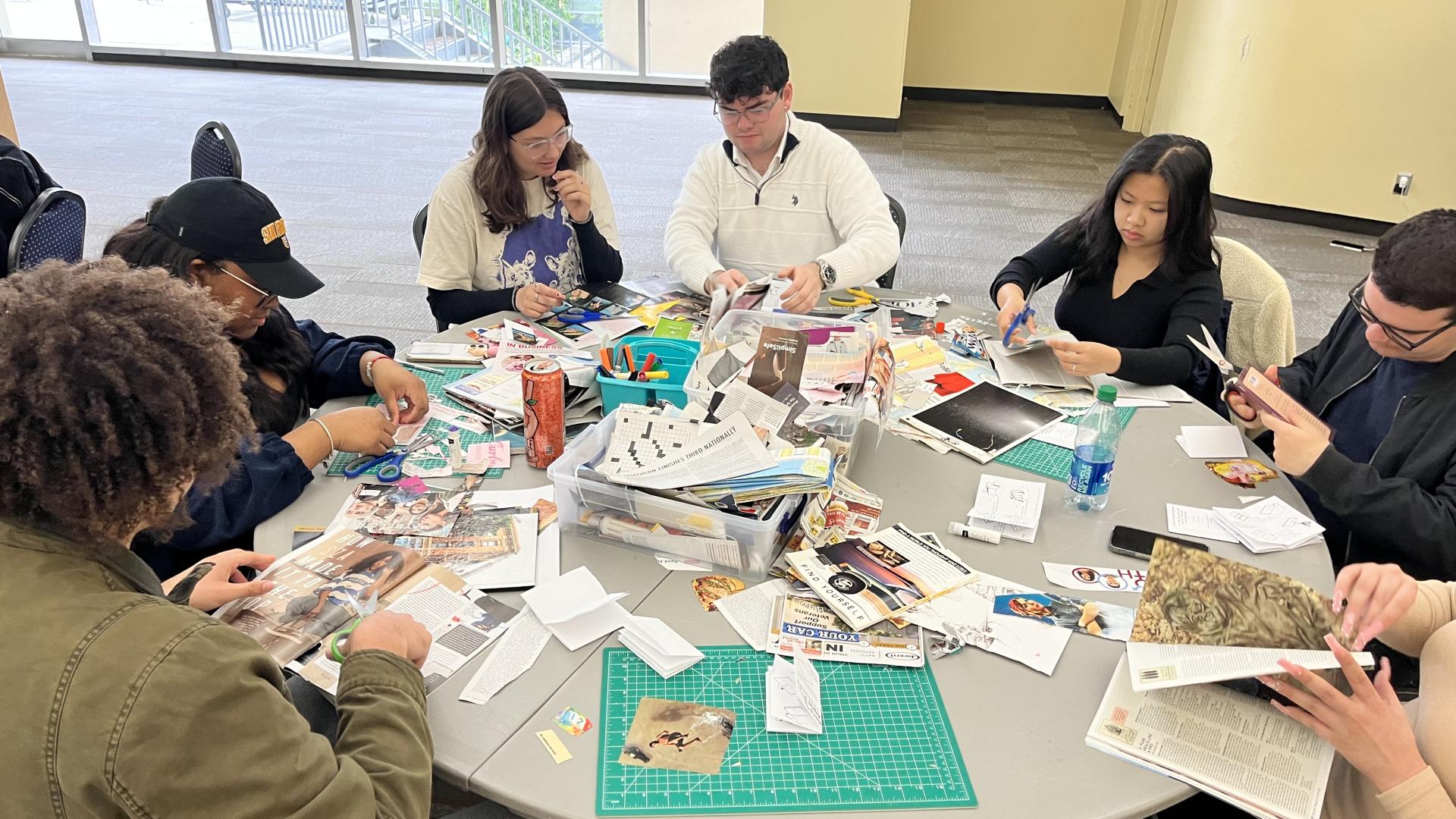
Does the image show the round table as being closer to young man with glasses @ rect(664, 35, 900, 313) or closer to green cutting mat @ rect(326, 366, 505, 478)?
green cutting mat @ rect(326, 366, 505, 478)

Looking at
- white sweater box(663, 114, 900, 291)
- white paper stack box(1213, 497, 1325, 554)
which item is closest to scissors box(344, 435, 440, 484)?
white sweater box(663, 114, 900, 291)

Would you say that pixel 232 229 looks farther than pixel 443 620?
Yes

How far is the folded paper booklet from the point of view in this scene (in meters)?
1.19

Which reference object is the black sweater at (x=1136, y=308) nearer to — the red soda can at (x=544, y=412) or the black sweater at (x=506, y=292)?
the black sweater at (x=506, y=292)

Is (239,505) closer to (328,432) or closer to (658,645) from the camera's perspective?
(328,432)

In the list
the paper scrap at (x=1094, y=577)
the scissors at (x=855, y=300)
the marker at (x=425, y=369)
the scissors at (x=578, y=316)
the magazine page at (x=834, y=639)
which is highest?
the scissors at (x=855, y=300)

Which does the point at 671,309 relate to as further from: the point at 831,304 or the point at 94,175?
the point at 94,175

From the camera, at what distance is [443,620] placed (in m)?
1.42

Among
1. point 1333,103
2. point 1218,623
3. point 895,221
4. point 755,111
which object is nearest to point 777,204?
point 755,111

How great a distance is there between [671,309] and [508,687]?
1398 mm

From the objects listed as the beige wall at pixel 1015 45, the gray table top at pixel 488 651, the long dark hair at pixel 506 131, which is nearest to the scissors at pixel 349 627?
the gray table top at pixel 488 651

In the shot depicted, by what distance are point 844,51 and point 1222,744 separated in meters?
6.73

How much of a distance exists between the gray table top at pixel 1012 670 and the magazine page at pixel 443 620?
110 millimetres

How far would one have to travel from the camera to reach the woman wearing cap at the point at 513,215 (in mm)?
2480
